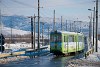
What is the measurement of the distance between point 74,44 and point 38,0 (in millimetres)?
10055

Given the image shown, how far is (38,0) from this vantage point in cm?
5222

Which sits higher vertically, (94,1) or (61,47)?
(94,1)

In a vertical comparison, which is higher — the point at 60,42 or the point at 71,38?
the point at 71,38

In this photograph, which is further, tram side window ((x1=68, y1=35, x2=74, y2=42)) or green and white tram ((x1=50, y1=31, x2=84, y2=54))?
tram side window ((x1=68, y1=35, x2=74, y2=42))

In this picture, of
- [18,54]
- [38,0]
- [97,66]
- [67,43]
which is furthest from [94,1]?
[97,66]

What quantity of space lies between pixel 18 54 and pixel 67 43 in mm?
6036

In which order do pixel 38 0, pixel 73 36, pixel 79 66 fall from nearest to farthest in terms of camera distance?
pixel 79 66 < pixel 73 36 < pixel 38 0

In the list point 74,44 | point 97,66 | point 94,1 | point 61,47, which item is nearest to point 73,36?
point 74,44

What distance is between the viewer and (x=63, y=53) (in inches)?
1683

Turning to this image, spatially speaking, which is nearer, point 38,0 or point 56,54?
point 56,54

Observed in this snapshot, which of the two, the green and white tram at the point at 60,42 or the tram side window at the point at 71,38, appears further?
the tram side window at the point at 71,38

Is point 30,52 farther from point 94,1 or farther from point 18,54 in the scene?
point 94,1

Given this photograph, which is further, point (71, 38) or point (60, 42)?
point (71, 38)

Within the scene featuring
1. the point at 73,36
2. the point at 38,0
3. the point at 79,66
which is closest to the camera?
the point at 79,66
